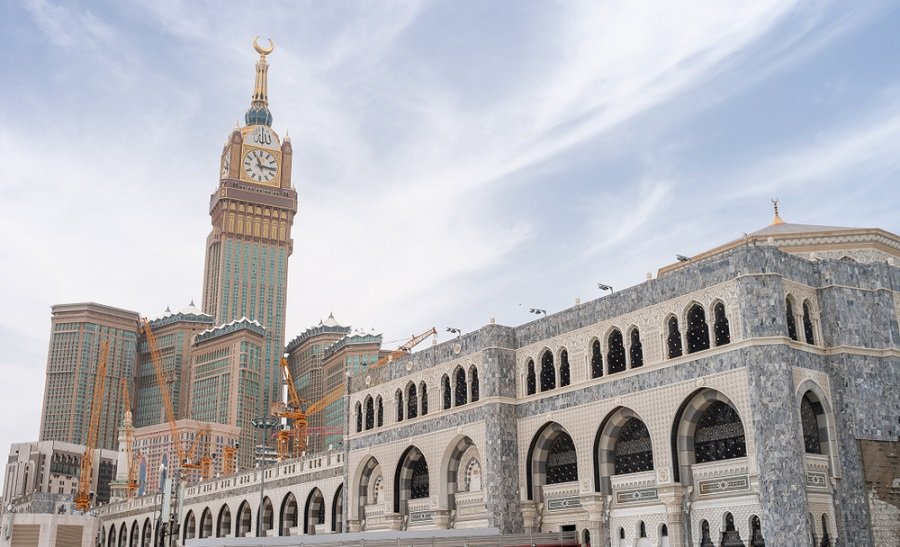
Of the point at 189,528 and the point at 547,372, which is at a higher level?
the point at 547,372

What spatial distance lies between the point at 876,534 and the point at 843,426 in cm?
420

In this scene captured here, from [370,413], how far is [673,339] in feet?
76.3

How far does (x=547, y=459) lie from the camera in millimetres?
45094

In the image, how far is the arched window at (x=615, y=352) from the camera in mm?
41312

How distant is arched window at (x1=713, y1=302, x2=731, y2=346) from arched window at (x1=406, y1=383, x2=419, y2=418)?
67.4 feet

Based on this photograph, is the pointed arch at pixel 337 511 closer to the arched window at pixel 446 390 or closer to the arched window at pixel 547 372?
the arched window at pixel 446 390

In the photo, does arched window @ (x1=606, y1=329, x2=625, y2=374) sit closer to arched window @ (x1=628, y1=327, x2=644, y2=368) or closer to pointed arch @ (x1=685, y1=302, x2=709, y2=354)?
arched window @ (x1=628, y1=327, x2=644, y2=368)

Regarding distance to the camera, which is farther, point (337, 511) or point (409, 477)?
point (337, 511)

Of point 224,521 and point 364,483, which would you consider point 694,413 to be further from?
point 224,521

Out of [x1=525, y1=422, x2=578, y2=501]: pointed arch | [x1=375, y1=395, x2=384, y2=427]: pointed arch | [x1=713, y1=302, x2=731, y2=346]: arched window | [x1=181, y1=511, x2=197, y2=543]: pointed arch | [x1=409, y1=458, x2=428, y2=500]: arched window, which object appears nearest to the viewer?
[x1=713, y1=302, x2=731, y2=346]: arched window

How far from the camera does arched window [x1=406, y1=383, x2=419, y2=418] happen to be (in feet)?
172

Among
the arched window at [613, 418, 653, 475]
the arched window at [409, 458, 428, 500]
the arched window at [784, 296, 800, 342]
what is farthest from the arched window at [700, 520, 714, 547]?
the arched window at [409, 458, 428, 500]

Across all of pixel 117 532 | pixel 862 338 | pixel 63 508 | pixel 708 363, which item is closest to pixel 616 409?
pixel 708 363

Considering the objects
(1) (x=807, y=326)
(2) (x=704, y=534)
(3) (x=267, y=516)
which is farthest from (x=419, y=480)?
(1) (x=807, y=326)
